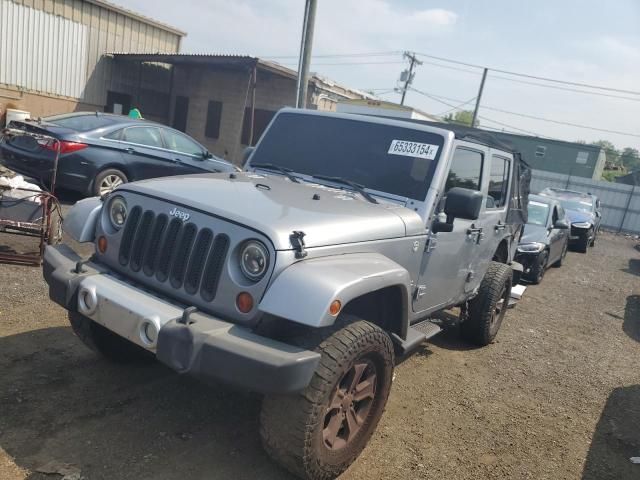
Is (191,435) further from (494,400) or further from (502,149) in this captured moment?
(502,149)

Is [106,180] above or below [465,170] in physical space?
below

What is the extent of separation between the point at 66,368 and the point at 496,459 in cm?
301

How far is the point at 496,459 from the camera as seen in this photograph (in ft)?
11.2

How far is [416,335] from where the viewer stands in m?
3.52

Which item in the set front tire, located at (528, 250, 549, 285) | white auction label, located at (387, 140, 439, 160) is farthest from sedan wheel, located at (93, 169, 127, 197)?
front tire, located at (528, 250, 549, 285)

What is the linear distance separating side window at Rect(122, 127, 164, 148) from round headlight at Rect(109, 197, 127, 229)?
5.59 metres

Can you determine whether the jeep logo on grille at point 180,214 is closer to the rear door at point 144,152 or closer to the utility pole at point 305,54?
the rear door at point 144,152

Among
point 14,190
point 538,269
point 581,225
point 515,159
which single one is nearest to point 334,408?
point 515,159

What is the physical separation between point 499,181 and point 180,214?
3.47 m

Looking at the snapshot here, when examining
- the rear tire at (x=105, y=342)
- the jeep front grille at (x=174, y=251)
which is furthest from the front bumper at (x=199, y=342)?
the rear tire at (x=105, y=342)

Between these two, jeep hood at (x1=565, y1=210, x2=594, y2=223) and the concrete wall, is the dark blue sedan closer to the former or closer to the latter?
the concrete wall

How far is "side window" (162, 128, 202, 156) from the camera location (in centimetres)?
889

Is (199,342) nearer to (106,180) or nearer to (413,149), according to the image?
(413,149)

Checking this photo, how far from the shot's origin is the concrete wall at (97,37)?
16.9m
